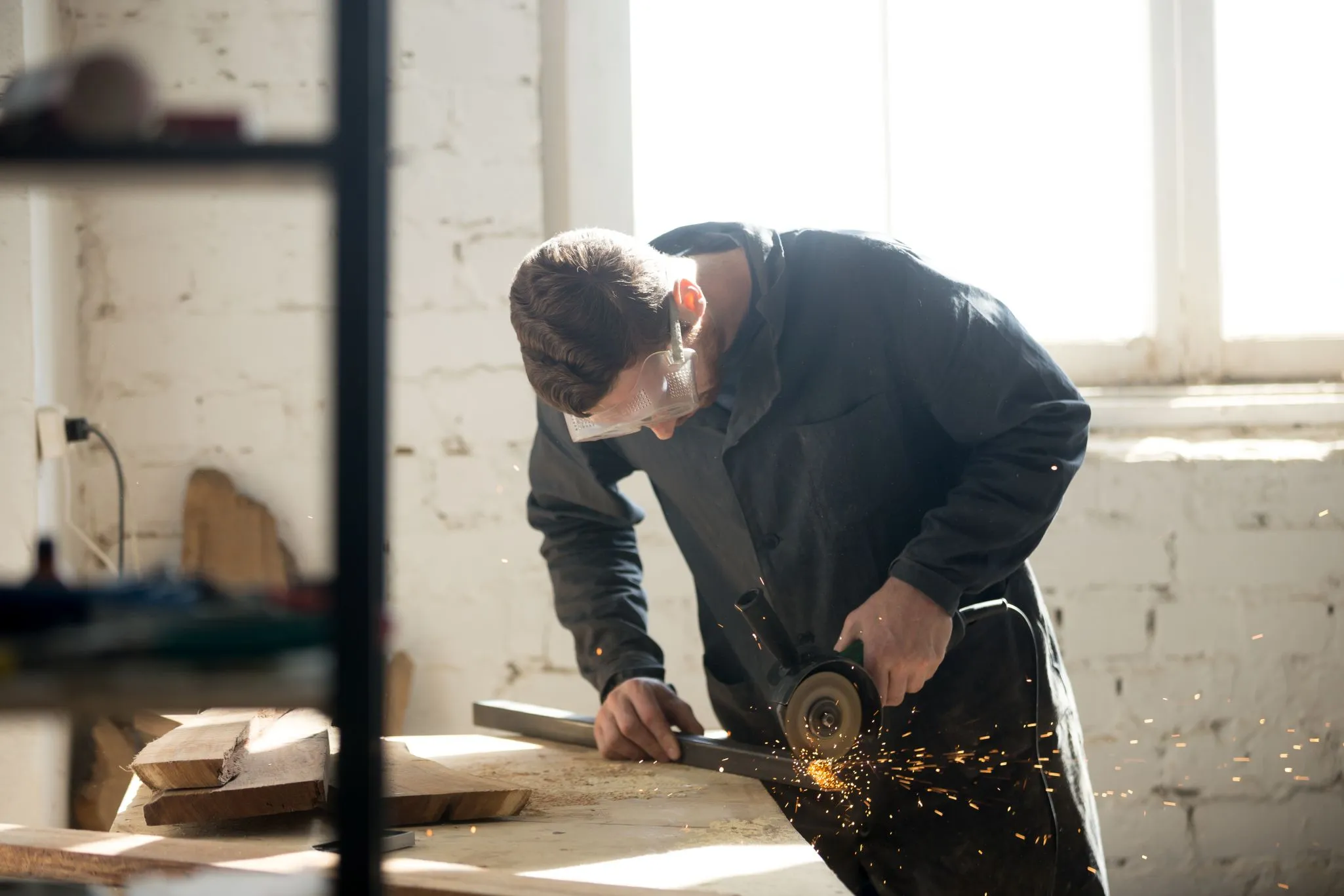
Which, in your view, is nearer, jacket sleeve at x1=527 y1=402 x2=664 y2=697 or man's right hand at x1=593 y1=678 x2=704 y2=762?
man's right hand at x1=593 y1=678 x2=704 y2=762

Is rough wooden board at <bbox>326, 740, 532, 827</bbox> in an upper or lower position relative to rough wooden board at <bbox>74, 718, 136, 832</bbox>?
upper

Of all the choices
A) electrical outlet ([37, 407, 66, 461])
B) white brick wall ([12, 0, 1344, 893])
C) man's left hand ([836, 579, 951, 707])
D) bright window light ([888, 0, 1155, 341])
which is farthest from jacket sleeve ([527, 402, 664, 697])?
bright window light ([888, 0, 1155, 341])

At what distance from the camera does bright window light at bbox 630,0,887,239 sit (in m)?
2.72

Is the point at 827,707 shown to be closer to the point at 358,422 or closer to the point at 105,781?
the point at 358,422

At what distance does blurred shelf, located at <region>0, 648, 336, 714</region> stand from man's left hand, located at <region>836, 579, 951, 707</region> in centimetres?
104

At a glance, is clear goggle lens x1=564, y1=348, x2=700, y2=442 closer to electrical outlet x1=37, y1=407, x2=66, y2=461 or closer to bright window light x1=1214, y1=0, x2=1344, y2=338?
electrical outlet x1=37, y1=407, x2=66, y2=461

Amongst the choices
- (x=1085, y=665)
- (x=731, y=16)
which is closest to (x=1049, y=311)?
(x=1085, y=665)

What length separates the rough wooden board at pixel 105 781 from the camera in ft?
7.82

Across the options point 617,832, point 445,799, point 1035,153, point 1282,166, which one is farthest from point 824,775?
point 1282,166

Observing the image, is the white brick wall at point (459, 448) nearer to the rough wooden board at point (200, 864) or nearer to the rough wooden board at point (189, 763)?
the rough wooden board at point (189, 763)

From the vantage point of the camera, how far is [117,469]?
98.2 inches

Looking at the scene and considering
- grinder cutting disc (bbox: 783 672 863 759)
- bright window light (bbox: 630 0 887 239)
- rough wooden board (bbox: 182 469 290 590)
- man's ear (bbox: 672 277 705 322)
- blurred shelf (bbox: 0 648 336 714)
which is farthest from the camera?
bright window light (bbox: 630 0 887 239)

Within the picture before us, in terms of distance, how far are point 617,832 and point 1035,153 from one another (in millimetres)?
2162

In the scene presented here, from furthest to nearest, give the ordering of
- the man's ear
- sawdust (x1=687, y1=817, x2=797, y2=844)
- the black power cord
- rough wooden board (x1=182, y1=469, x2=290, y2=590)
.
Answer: rough wooden board (x1=182, y1=469, x2=290, y2=590) → the black power cord → the man's ear → sawdust (x1=687, y1=817, x2=797, y2=844)
